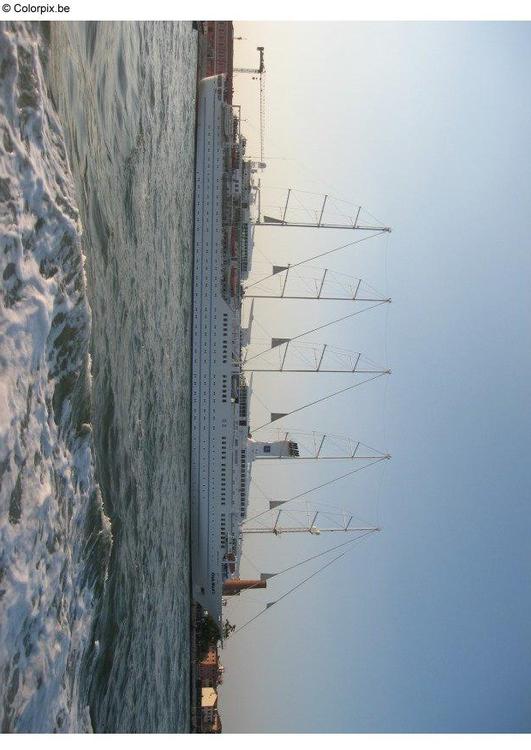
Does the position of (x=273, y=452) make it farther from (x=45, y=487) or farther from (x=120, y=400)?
(x=45, y=487)

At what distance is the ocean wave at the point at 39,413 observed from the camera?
8.67 metres

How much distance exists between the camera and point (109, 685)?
14.9 meters

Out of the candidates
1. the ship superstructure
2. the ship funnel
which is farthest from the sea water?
the ship funnel

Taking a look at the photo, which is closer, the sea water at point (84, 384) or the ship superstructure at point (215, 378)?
the sea water at point (84, 384)

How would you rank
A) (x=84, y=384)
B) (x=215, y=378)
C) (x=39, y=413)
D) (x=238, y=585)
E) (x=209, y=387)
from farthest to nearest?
(x=238, y=585)
(x=215, y=378)
(x=209, y=387)
(x=84, y=384)
(x=39, y=413)

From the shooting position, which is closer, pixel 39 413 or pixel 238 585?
pixel 39 413

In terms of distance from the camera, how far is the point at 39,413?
9906mm

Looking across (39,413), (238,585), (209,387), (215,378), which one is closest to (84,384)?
(39,413)

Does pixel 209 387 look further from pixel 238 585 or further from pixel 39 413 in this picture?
pixel 39 413

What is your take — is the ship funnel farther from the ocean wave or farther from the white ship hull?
the ocean wave

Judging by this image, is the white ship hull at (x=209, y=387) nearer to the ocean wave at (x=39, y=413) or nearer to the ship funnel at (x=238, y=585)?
the ship funnel at (x=238, y=585)

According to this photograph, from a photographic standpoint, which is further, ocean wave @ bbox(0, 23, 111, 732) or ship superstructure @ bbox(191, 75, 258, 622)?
ship superstructure @ bbox(191, 75, 258, 622)

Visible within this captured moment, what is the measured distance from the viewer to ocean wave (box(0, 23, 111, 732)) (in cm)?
867

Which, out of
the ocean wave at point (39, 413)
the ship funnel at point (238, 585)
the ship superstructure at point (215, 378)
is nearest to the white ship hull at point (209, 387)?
the ship superstructure at point (215, 378)
